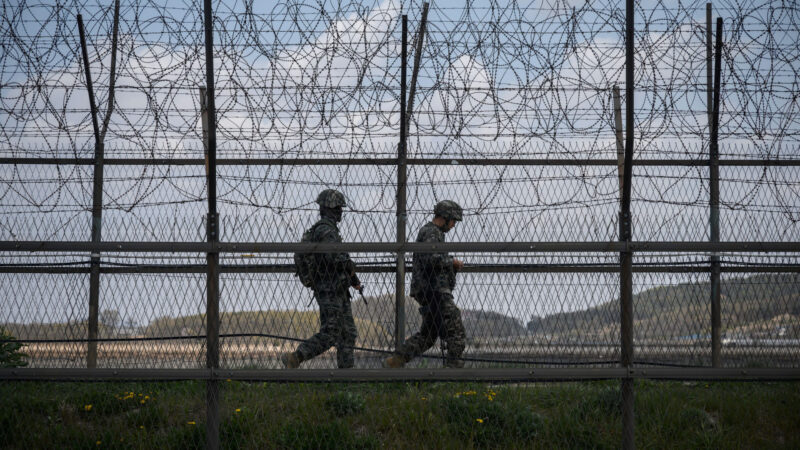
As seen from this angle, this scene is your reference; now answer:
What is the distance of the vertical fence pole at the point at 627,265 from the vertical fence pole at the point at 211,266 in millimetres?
2724

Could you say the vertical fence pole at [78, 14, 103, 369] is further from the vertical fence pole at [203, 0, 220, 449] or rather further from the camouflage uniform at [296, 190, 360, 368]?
the vertical fence pole at [203, 0, 220, 449]

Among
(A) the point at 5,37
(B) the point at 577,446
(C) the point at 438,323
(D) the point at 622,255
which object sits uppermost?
(A) the point at 5,37

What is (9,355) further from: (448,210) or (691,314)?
(691,314)

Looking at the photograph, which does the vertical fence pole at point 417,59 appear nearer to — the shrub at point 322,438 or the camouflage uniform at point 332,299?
the camouflage uniform at point 332,299

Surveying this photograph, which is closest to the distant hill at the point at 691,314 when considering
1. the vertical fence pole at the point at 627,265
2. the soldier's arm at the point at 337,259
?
the vertical fence pole at the point at 627,265

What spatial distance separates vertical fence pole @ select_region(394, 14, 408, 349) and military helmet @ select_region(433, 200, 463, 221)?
426 millimetres

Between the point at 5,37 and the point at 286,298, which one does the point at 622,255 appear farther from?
the point at 5,37

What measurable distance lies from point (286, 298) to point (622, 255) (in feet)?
7.86

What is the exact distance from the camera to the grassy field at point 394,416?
6016 mm

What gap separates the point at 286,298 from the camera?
6.21 metres

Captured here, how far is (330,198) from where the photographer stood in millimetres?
7738

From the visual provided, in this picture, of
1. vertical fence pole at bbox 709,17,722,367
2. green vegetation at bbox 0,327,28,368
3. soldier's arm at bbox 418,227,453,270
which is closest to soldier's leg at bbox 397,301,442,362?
soldier's arm at bbox 418,227,453,270

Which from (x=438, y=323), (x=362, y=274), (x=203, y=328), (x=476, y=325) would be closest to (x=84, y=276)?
(x=203, y=328)

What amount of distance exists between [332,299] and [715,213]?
13.4ft
